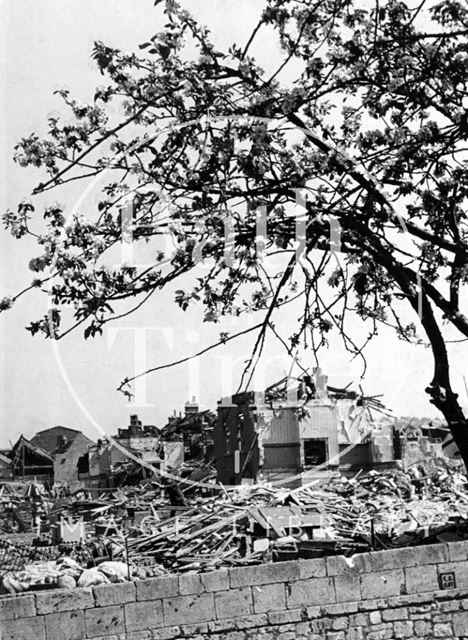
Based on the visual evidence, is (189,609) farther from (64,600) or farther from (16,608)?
(16,608)

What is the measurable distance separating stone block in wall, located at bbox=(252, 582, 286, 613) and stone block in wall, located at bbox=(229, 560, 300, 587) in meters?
0.06

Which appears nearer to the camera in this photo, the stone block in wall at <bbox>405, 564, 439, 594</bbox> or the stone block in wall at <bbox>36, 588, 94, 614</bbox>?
the stone block in wall at <bbox>36, 588, 94, 614</bbox>

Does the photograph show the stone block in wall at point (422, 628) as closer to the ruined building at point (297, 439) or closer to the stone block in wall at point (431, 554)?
the stone block in wall at point (431, 554)

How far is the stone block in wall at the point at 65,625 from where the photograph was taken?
25.7 ft

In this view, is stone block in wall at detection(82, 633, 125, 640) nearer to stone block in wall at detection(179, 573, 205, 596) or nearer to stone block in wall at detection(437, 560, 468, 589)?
stone block in wall at detection(179, 573, 205, 596)

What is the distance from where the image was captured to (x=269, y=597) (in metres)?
8.48

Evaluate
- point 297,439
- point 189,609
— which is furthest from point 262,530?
point 297,439

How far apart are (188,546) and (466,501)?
707 centimetres

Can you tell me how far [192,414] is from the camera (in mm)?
42719

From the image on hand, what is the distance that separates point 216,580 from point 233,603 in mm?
301

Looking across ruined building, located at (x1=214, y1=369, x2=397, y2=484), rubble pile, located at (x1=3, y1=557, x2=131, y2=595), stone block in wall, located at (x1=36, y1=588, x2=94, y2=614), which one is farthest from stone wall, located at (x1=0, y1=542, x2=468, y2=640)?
ruined building, located at (x1=214, y1=369, x2=397, y2=484)

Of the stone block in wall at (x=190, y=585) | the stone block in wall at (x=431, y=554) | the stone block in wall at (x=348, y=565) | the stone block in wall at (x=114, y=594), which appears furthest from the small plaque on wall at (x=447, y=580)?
the stone block in wall at (x=114, y=594)

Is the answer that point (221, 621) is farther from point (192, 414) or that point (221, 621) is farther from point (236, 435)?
point (192, 414)

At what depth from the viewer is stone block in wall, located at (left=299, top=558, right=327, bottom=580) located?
Answer: 8.59 m
